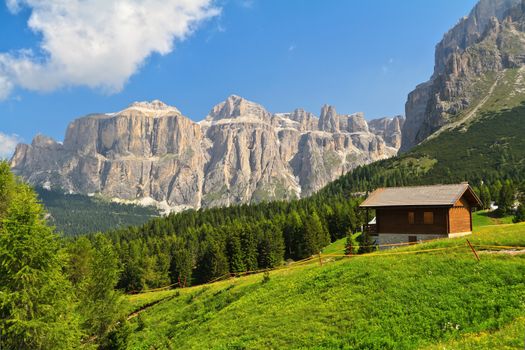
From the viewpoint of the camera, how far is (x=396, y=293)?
20.8 meters

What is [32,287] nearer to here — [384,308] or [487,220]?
[384,308]

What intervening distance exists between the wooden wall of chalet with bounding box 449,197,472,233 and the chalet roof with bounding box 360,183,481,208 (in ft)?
3.78

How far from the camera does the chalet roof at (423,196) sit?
137 ft

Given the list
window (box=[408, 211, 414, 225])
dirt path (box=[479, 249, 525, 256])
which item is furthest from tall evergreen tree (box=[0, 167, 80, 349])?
window (box=[408, 211, 414, 225])

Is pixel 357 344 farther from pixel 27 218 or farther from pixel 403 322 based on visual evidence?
pixel 27 218

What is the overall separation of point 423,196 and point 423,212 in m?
2.10

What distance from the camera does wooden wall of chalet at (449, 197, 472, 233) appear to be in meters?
41.8

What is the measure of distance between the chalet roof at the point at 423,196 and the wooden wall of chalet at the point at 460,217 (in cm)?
115

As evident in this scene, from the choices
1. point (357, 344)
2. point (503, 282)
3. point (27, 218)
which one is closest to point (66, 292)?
point (27, 218)

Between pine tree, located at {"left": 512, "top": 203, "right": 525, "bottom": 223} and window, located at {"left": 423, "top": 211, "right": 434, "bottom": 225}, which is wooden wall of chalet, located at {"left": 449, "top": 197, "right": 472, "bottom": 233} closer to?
window, located at {"left": 423, "top": 211, "right": 434, "bottom": 225}

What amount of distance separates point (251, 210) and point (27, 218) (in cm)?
15826

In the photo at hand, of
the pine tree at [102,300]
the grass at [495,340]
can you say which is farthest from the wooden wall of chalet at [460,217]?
the pine tree at [102,300]

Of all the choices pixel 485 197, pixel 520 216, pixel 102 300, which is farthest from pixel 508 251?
pixel 485 197

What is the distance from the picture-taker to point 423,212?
141 ft
